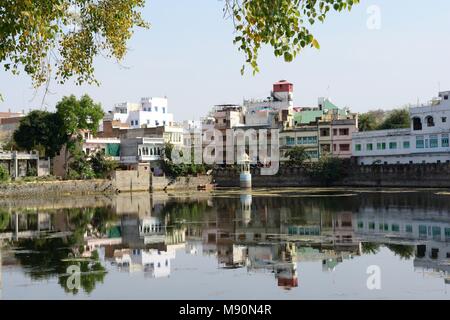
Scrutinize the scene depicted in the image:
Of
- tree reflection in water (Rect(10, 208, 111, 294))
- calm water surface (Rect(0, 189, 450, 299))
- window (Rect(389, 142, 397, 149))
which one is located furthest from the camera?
window (Rect(389, 142, 397, 149))

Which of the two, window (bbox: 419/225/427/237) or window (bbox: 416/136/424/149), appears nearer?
window (bbox: 419/225/427/237)

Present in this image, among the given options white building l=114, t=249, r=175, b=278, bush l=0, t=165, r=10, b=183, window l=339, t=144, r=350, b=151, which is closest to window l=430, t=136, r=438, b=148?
window l=339, t=144, r=350, b=151

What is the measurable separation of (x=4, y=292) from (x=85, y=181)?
45.8m

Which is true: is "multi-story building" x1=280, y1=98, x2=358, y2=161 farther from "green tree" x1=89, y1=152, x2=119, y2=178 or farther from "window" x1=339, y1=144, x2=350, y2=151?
"green tree" x1=89, y1=152, x2=119, y2=178

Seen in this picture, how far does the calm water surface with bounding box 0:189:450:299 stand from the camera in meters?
15.8

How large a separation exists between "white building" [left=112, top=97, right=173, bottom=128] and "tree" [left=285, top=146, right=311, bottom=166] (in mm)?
21525

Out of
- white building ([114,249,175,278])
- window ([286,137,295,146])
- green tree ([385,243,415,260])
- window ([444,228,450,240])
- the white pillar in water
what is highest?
window ([286,137,295,146])

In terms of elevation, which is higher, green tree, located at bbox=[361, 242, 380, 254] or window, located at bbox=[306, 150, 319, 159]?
window, located at bbox=[306, 150, 319, 159]

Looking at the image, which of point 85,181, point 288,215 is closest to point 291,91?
point 85,181

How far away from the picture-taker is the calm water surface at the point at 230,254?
15.8 m

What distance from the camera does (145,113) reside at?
9019 cm

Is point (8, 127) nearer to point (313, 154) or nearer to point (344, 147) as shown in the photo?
point (313, 154)
